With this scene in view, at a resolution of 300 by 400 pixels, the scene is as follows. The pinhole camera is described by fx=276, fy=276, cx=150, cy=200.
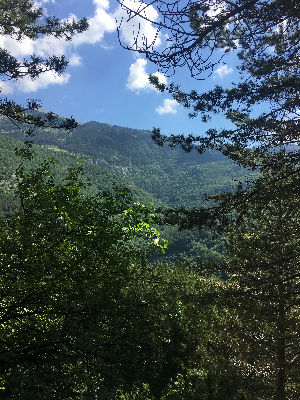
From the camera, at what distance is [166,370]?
15508 millimetres

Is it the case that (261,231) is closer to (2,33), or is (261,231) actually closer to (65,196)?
(65,196)

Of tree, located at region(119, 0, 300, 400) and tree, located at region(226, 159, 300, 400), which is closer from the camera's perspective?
tree, located at region(119, 0, 300, 400)

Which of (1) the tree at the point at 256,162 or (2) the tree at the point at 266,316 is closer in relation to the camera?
(1) the tree at the point at 256,162

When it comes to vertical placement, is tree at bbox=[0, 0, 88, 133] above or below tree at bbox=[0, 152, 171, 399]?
above

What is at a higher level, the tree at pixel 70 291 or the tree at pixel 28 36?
the tree at pixel 28 36

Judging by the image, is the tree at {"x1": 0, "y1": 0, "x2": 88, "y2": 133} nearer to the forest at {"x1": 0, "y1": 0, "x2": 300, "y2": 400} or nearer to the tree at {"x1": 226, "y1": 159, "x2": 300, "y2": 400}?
the forest at {"x1": 0, "y1": 0, "x2": 300, "y2": 400}

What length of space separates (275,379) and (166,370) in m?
7.07

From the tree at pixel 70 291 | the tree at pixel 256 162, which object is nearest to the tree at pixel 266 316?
the tree at pixel 256 162

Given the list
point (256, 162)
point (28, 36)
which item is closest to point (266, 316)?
point (256, 162)

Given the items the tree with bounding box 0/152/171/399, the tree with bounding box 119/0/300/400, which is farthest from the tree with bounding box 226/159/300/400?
the tree with bounding box 0/152/171/399

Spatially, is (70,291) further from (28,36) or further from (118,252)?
(28,36)

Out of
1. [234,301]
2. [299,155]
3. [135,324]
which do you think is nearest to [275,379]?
[234,301]

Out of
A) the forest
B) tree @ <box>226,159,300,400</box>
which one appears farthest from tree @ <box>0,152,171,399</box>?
tree @ <box>226,159,300,400</box>

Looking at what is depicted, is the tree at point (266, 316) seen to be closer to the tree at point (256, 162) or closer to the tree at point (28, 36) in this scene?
the tree at point (256, 162)
